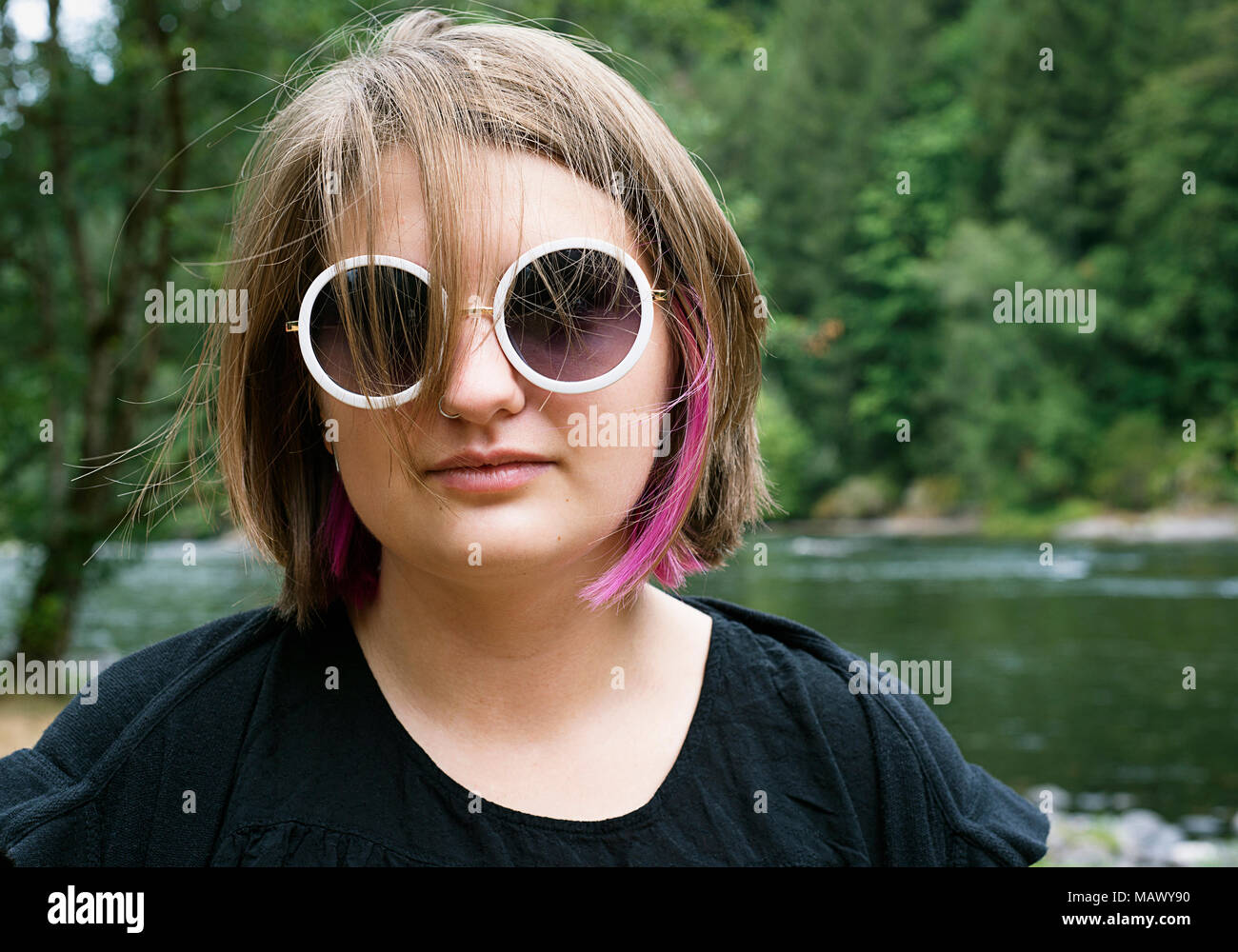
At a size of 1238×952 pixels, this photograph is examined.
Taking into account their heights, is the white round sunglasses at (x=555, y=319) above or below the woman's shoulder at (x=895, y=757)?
above

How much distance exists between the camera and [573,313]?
1.08 m

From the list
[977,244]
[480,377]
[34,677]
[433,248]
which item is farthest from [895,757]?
[977,244]

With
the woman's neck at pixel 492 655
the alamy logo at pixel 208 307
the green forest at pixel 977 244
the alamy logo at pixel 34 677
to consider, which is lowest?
the alamy logo at pixel 34 677

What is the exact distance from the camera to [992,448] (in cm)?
2812

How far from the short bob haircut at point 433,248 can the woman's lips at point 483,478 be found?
0.16ft

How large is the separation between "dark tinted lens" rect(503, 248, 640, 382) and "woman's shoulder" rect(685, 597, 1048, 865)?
0.42 metres

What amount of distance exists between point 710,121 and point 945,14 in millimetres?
36832

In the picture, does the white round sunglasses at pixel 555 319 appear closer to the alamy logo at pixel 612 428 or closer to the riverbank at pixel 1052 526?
the alamy logo at pixel 612 428

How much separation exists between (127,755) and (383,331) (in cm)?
52

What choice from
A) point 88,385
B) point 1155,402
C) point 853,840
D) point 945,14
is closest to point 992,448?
point 1155,402

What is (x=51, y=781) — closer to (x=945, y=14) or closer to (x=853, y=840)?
(x=853, y=840)
